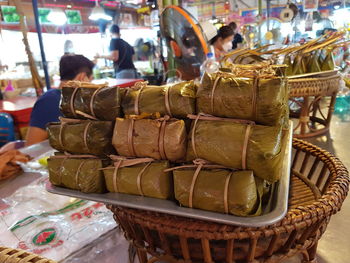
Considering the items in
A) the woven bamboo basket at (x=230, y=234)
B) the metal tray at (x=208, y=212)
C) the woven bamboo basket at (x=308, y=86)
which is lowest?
the woven bamboo basket at (x=230, y=234)

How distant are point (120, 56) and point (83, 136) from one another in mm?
4527

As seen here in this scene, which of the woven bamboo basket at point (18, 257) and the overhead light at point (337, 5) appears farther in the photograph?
the overhead light at point (337, 5)

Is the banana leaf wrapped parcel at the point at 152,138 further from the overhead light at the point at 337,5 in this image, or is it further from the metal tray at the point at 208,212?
the overhead light at the point at 337,5

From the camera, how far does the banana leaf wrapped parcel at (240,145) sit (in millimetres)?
773

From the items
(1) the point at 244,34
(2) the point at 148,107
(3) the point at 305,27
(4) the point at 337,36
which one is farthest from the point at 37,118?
(3) the point at 305,27

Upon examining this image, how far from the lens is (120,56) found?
17.0 feet

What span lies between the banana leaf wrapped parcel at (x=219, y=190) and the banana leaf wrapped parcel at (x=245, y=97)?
7.0 inches

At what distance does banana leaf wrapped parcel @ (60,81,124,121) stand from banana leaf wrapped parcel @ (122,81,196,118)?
42 mm

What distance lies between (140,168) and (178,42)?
2538mm

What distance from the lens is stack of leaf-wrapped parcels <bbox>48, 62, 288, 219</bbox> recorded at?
30.8 inches

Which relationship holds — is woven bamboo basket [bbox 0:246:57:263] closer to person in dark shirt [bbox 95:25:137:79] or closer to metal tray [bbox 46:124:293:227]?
metal tray [bbox 46:124:293:227]

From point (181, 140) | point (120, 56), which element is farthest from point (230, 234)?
point (120, 56)

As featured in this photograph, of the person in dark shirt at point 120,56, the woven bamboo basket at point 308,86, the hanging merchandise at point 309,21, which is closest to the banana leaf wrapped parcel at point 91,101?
the woven bamboo basket at point 308,86

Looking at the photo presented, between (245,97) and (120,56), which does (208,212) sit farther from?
(120,56)
